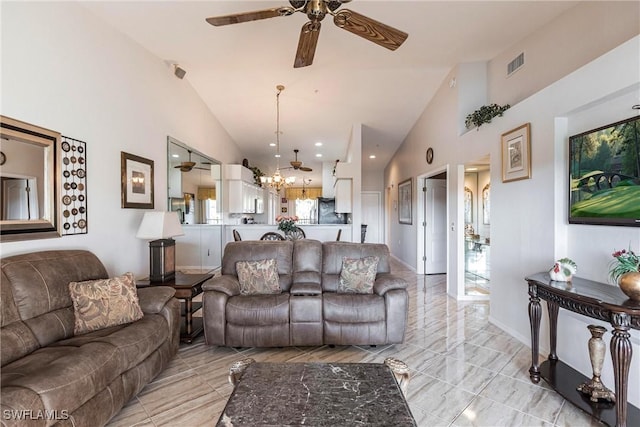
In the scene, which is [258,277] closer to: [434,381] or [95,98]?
[434,381]

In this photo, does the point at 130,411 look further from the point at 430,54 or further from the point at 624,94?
the point at 430,54

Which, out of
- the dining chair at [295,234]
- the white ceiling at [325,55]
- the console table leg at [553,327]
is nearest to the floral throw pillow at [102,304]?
the white ceiling at [325,55]

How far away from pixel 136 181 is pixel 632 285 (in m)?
4.38

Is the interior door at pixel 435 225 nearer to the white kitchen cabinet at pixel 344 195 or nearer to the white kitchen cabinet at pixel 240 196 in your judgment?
the white kitchen cabinet at pixel 344 195

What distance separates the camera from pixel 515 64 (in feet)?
11.6

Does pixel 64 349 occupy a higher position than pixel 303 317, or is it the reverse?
pixel 64 349

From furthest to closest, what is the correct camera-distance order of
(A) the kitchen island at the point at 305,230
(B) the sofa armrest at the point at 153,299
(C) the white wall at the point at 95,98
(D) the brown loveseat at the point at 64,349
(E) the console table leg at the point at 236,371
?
(A) the kitchen island at the point at 305,230, (B) the sofa armrest at the point at 153,299, (C) the white wall at the point at 95,98, (E) the console table leg at the point at 236,371, (D) the brown loveseat at the point at 64,349

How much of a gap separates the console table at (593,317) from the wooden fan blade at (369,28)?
2127 mm

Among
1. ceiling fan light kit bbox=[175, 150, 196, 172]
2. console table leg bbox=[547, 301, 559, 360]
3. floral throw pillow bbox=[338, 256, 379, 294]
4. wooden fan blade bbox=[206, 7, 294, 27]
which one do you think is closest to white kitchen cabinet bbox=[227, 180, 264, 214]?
ceiling fan light kit bbox=[175, 150, 196, 172]

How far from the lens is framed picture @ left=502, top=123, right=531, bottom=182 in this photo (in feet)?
9.59

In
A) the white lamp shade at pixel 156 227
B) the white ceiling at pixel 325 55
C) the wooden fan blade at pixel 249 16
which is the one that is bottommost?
the white lamp shade at pixel 156 227

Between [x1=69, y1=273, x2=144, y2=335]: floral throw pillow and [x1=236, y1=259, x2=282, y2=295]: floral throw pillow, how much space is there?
0.95m

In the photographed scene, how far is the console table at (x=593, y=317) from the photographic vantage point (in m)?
1.67

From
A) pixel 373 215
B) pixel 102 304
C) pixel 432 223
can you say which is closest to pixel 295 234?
pixel 432 223
